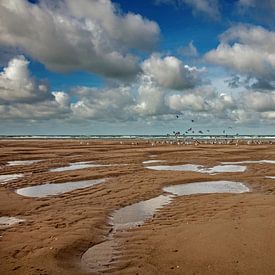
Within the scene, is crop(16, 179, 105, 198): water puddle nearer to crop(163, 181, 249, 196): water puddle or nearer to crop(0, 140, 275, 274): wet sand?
crop(0, 140, 275, 274): wet sand

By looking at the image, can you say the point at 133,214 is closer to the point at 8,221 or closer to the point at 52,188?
the point at 8,221

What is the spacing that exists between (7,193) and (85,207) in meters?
5.97

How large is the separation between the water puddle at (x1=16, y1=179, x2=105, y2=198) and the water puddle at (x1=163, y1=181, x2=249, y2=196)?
206 inches

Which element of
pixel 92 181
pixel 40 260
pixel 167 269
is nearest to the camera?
pixel 167 269

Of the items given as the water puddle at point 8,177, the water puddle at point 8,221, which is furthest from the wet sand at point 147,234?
the water puddle at point 8,177

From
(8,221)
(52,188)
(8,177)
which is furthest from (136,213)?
(8,177)

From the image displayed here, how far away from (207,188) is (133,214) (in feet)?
27.7

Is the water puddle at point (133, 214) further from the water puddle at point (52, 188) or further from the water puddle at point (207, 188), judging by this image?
the water puddle at point (52, 188)

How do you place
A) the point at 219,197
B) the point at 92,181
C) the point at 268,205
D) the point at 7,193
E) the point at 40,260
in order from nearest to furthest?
the point at 40,260 < the point at 268,205 < the point at 219,197 < the point at 7,193 < the point at 92,181

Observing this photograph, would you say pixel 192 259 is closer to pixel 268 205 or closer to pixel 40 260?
pixel 40 260

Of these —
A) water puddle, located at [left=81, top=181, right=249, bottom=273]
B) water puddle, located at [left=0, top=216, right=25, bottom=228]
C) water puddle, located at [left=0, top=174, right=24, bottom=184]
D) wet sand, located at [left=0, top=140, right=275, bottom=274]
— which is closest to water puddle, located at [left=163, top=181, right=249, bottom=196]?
water puddle, located at [left=81, top=181, right=249, bottom=273]

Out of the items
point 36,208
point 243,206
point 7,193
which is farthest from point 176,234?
point 7,193

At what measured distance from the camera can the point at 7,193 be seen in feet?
64.8

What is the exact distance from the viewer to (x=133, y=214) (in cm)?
1498
